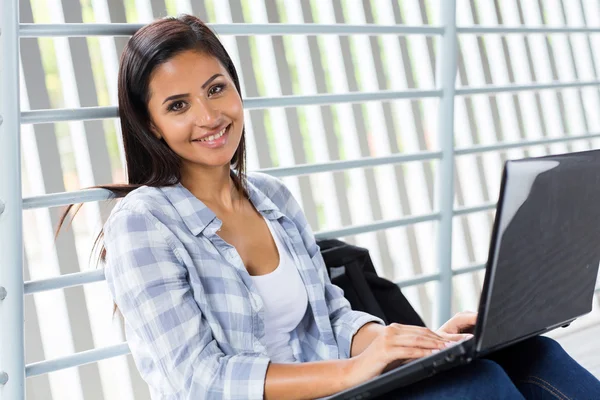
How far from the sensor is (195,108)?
1.53 m

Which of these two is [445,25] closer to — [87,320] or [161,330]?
[161,330]

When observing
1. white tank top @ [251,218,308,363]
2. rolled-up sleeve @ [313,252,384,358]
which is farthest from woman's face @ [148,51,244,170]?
rolled-up sleeve @ [313,252,384,358]

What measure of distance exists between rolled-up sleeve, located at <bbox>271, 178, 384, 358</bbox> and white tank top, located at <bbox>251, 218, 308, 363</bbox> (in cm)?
11

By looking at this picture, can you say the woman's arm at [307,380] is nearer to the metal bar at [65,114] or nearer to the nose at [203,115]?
the nose at [203,115]

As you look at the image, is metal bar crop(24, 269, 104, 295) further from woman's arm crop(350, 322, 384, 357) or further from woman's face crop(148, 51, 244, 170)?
woman's arm crop(350, 322, 384, 357)

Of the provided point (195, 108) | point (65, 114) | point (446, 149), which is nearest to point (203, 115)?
point (195, 108)

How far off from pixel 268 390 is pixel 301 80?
174 cm

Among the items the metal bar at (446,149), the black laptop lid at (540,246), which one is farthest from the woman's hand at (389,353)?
the metal bar at (446,149)

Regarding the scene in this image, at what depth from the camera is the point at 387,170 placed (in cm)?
314

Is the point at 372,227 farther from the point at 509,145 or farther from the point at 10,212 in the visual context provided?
the point at 10,212

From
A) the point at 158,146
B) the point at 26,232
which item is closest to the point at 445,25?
the point at 158,146

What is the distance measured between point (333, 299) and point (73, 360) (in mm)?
531

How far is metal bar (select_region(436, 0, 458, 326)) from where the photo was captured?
7.26 feet

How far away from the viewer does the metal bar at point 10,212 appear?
1438 mm
